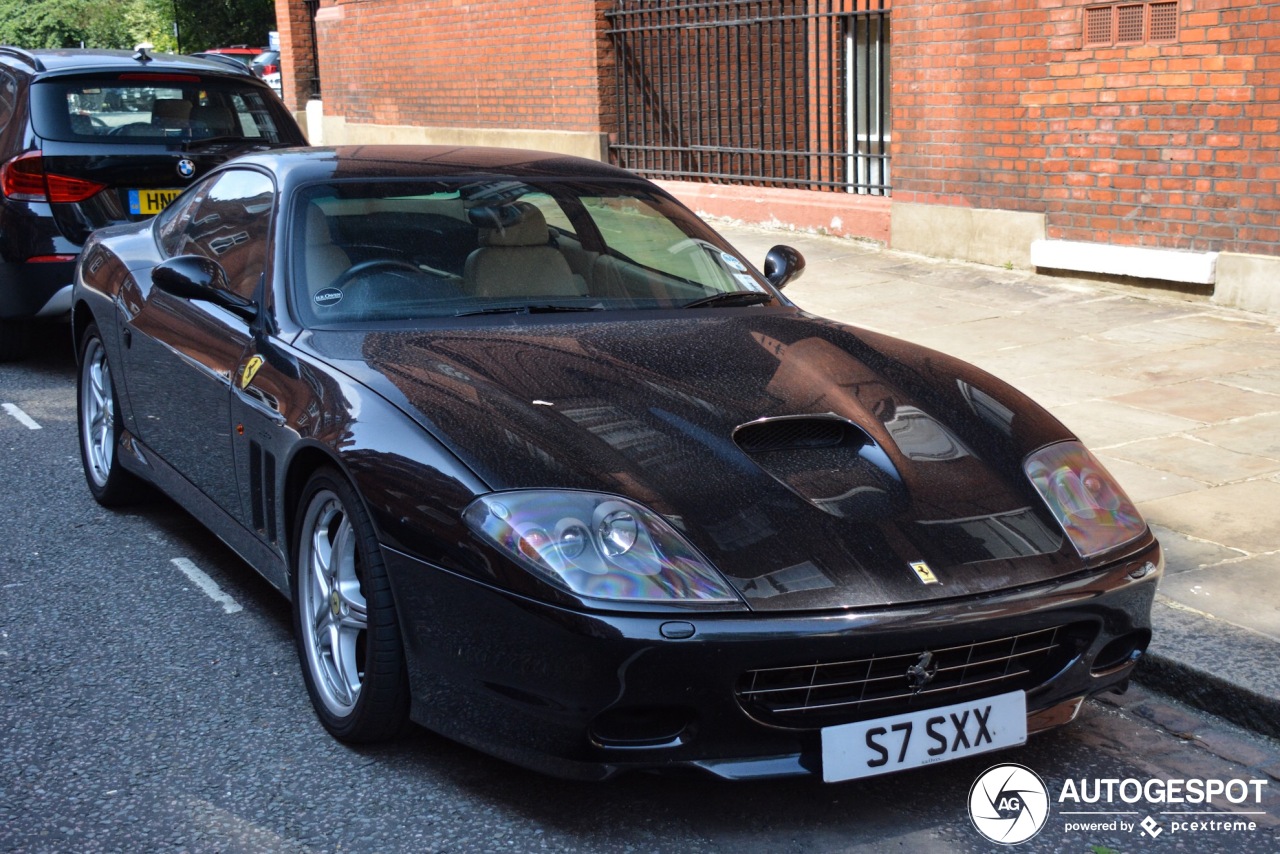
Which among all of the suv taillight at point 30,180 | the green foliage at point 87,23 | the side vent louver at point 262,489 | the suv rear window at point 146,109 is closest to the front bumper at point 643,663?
the side vent louver at point 262,489

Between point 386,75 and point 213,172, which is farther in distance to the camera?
point 386,75

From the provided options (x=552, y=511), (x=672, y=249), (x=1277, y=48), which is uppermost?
(x=1277, y=48)

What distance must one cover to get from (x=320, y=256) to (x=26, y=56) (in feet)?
17.4

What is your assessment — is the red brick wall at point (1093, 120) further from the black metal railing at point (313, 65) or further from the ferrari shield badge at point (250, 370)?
the black metal railing at point (313, 65)

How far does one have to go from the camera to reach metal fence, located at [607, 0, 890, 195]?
12.3m

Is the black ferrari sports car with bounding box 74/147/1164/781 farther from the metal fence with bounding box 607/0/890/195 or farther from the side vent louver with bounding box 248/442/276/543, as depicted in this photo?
the metal fence with bounding box 607/0/890/195

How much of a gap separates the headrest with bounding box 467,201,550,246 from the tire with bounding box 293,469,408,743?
1.08 meters

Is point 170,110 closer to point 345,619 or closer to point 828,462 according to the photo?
point 345,619

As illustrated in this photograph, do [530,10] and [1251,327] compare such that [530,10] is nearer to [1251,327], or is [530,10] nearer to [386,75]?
[386,75]

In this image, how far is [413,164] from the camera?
4734mm

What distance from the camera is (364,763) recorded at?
141 inches

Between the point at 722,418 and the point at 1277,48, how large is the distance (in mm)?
6348

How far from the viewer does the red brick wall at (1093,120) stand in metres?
8.69

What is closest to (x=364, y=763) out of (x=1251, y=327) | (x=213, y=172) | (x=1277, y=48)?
(x=213, y=172)
